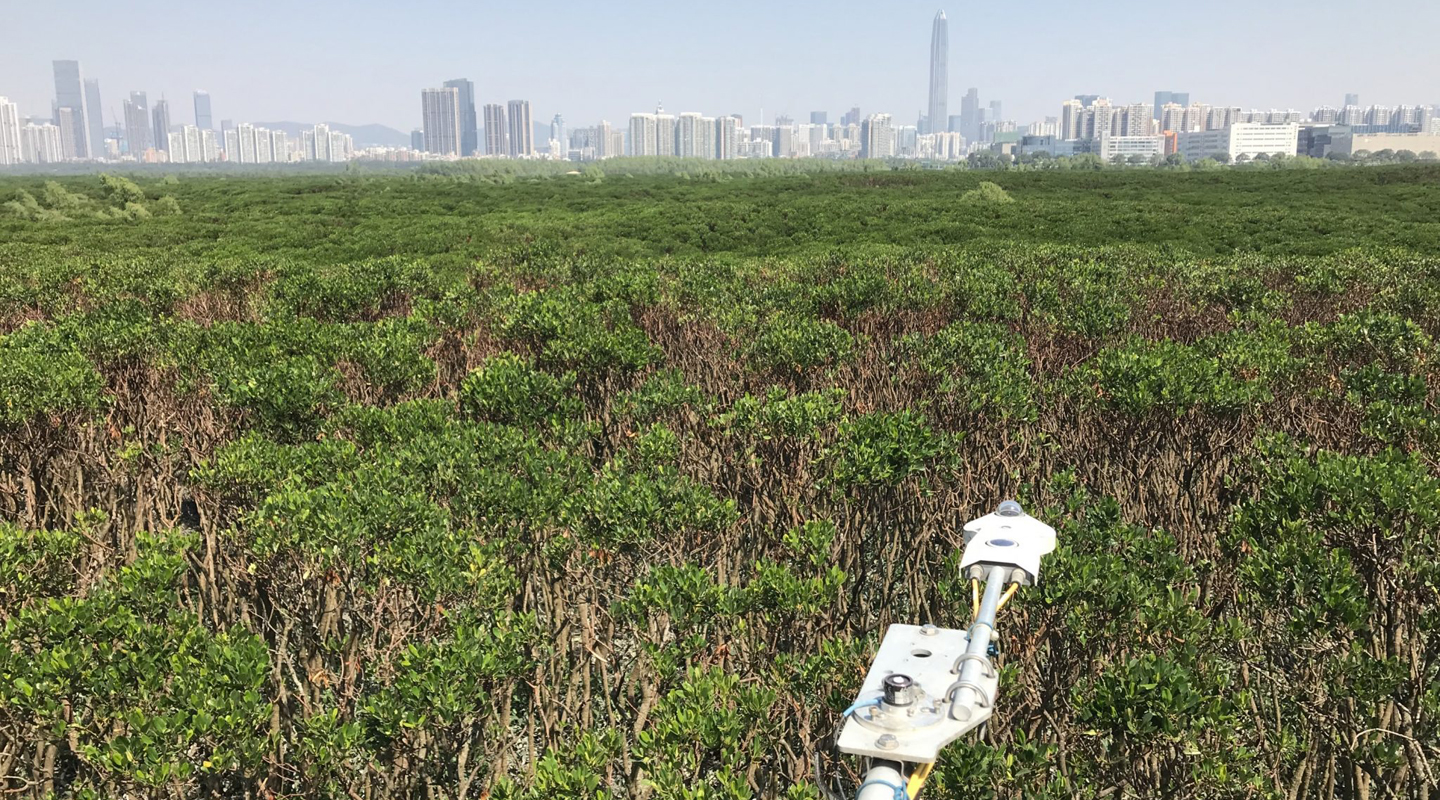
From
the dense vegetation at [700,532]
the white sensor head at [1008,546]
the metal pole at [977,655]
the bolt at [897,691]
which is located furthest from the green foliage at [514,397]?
the bolt at [897,691]

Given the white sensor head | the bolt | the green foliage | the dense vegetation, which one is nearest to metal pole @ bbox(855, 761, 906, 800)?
the bolt

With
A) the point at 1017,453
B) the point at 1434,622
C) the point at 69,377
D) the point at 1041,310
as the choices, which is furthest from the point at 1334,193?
the point at 69,377

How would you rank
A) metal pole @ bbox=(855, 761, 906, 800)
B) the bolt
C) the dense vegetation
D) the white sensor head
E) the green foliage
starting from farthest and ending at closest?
the green foliage
the dense vegetation
the white sensor head
the bolt
metal pole @ bbox=(855, 761, 906, 800)

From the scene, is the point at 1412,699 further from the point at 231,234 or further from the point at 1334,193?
the point at 1334,193

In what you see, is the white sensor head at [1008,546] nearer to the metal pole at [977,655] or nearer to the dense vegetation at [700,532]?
the metal pole at [977,655]

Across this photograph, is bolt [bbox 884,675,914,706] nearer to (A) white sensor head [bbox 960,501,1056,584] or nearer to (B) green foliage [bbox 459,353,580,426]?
(A) white sensor head [bbox 960,501,1056,584]

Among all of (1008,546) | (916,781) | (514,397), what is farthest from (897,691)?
(514,397)
